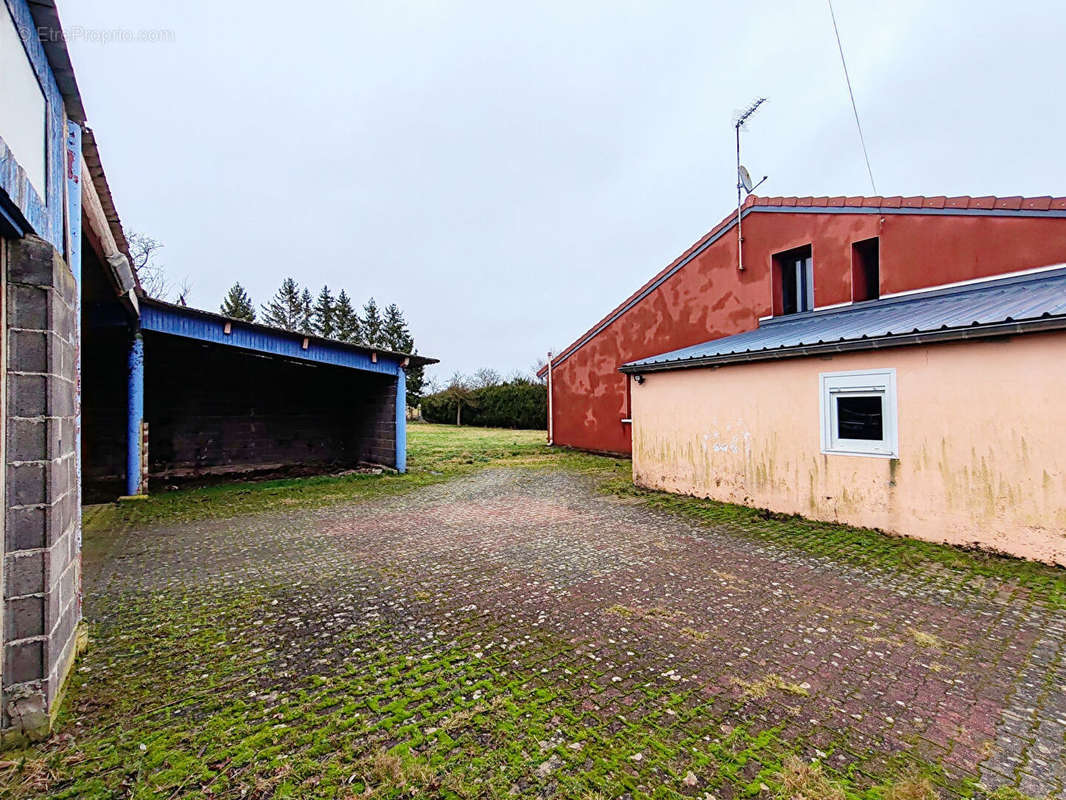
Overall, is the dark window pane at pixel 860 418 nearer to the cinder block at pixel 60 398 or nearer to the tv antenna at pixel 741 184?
the tv antenna at pixel 741 184

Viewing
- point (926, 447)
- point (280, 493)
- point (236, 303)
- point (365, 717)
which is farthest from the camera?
point (236, 303)

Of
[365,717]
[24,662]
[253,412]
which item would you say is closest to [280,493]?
[253,412]

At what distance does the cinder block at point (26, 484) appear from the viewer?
227 centimetres

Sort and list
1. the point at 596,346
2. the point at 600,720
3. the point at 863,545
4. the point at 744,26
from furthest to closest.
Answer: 1. the point at 596,346
2. the point at 744,26
3. the point at 863,545
4. the point at 600,720

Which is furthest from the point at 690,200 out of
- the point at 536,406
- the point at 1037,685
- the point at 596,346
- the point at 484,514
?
the point at 1037,685

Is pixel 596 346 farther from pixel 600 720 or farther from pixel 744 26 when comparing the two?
pixel 600 720

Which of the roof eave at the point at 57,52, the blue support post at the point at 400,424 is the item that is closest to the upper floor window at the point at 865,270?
the blue support post at the point at 400,424

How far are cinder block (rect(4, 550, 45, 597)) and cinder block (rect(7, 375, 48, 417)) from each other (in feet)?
2.17

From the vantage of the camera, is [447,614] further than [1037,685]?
Yes

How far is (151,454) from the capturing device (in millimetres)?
11445

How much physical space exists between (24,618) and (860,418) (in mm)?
7605

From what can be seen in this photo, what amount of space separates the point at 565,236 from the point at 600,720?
126ft

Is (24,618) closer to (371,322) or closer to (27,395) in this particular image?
(27,395)

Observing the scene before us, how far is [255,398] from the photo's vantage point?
12930 mm
